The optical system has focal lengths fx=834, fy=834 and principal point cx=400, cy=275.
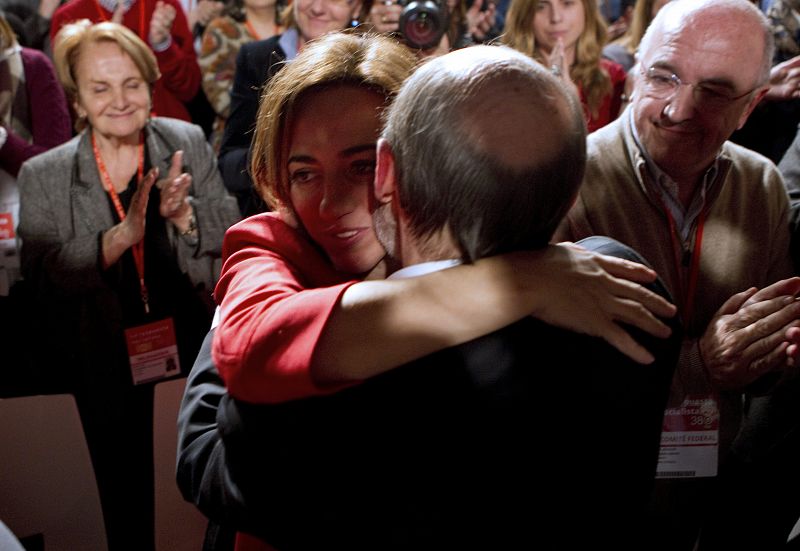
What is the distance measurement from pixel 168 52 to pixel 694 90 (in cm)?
227

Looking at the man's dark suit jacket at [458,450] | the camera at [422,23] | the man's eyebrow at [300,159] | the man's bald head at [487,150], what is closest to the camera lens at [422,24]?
the camera at [422,23]

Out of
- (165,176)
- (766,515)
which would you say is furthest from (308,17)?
(766,515)

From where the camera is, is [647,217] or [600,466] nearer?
[600,466]

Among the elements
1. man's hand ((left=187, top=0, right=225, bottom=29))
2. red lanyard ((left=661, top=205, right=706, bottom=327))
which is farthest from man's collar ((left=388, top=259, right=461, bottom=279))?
man's hand ((left=187, top=0, right=225, bottom=29))

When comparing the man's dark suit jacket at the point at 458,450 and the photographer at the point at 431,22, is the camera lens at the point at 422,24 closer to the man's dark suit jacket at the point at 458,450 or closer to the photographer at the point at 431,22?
the photographer at the point at 431,22

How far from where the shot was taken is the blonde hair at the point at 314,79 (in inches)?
49.6

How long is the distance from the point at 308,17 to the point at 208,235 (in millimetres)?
891

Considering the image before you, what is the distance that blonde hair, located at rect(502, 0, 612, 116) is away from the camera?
303 centimetres

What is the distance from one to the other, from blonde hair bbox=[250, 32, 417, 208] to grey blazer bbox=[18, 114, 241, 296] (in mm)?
1403

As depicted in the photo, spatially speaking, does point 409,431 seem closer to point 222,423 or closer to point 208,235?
point 222,423

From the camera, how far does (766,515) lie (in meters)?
2.04

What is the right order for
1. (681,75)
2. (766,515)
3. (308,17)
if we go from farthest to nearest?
(308,17) → (766,515) → (681,75)

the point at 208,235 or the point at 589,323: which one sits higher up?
the point at 589,323

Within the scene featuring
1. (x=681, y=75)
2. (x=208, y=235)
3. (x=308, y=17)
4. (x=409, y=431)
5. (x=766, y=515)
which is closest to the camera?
(x=409, y=431)
